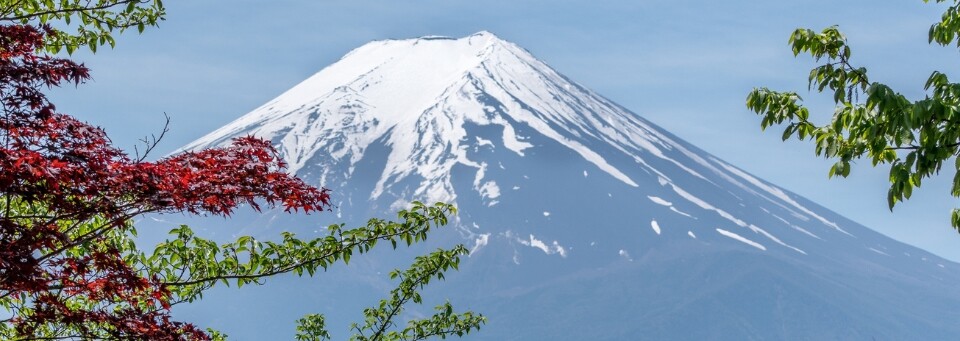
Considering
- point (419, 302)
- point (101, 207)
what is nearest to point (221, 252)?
point (101, 207)

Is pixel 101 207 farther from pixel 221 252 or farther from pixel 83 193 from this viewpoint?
pixel 221 252

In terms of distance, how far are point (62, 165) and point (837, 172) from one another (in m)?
5.32

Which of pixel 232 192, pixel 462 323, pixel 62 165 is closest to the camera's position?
pixel 62 165

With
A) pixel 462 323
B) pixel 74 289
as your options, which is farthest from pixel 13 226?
pixel 462 323

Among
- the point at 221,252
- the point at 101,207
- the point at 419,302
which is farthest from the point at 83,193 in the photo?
the point at 419,302

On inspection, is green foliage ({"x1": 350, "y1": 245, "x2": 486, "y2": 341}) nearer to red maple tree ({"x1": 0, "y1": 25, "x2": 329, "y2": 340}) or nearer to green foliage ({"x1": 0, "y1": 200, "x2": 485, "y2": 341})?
green foliage ({"x1": 0, "y1": 200, "x2": 485, "y2": 341})

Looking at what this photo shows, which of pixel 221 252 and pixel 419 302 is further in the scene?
pixel 419 302

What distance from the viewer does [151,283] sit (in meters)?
8.98

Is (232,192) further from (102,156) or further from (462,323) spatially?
(462,323)

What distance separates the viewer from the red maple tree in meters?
7.60

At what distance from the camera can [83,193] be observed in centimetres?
796

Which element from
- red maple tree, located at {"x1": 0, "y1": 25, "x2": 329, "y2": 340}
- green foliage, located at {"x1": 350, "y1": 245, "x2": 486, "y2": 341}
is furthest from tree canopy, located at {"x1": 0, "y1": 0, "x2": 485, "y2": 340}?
green foliage, located at {"x1": 350, "y1": 245, "x2": 486, "y2": 341}

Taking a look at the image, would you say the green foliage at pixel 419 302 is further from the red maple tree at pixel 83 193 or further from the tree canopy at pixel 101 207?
the red maple tree at pixel 83 193

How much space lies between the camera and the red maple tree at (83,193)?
7.60 meters
